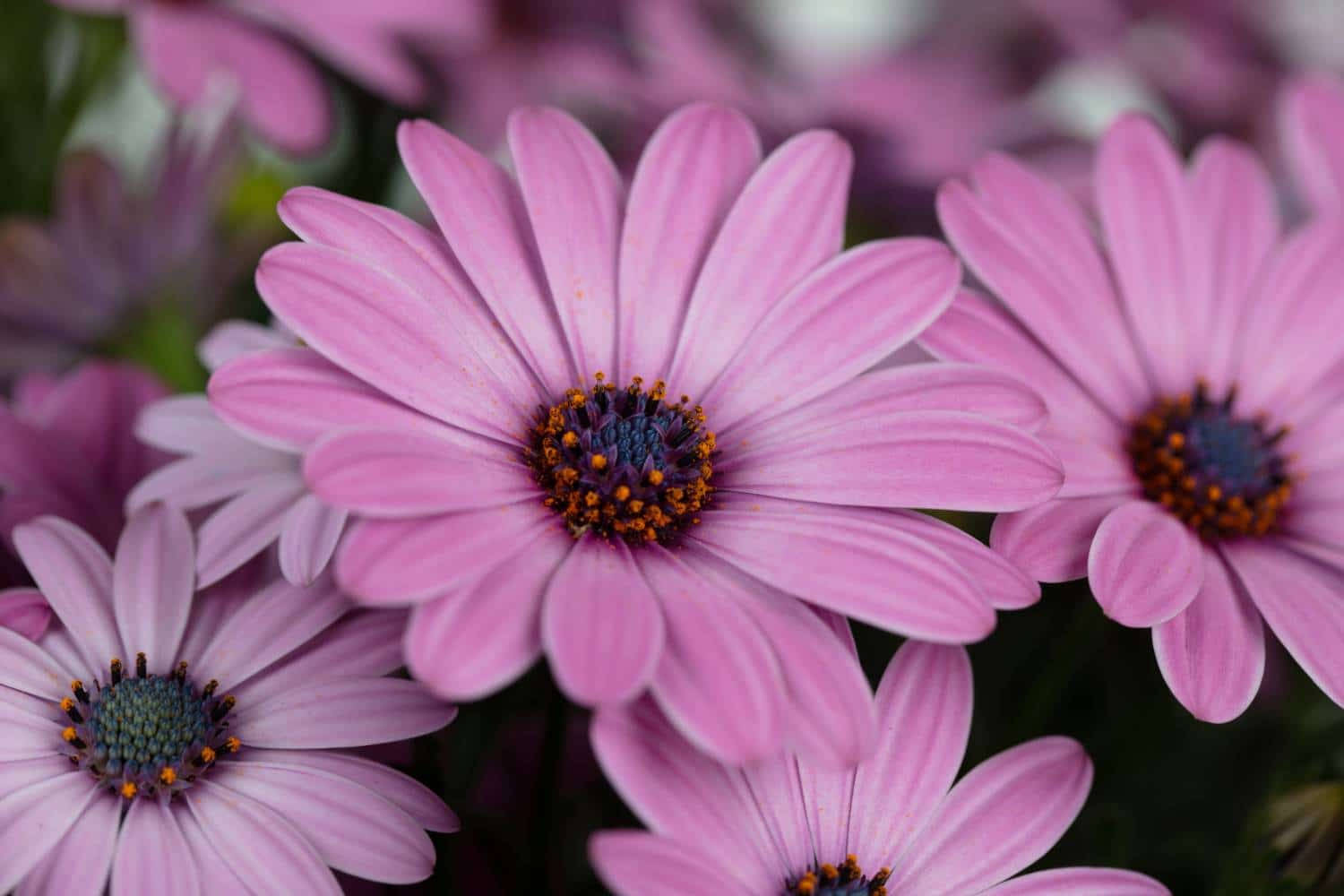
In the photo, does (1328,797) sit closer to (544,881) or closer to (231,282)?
(544,881)

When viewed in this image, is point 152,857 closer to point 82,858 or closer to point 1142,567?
point 82,858

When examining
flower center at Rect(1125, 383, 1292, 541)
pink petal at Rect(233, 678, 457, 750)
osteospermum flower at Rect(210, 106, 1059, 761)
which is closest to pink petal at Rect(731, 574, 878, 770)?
osteospermum flower at Rect(210, 106, 1059, 761)

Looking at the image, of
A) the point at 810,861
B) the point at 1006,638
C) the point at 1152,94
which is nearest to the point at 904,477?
the point at 810,861

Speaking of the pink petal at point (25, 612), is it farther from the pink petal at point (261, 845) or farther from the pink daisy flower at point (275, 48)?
the pink daisy flower at point (275, 48)

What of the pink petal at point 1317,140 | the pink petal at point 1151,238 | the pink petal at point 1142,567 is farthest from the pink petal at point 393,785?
the pink petal at point 1317,140

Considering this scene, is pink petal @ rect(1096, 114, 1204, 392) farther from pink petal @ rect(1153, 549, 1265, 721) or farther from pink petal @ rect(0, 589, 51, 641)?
pink petal @ rect(0, 589, 51, 641)

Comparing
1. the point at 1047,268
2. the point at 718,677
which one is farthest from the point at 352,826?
the point at 1047,268
